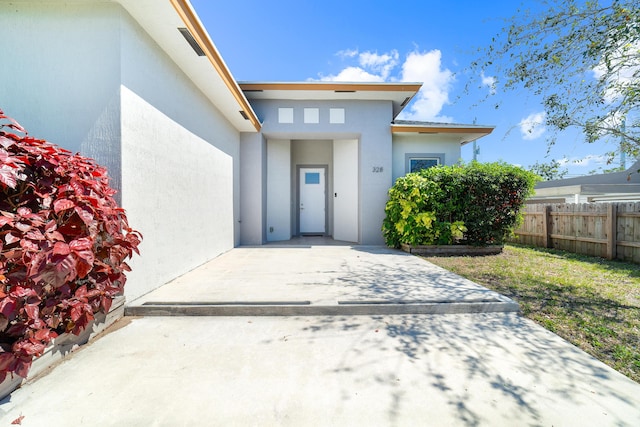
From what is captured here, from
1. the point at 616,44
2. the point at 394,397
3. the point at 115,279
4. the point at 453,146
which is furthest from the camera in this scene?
the point at 453,146

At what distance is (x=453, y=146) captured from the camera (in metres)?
7.81

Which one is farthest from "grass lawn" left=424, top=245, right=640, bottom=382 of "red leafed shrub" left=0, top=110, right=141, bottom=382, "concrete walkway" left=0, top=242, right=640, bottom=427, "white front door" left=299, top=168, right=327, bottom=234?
"white front door" left=299, top=168, right=327, bottom=234

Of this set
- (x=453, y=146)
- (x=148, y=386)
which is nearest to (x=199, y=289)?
(x=148, y=386)

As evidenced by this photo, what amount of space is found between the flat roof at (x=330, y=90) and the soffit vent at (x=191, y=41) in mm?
3172

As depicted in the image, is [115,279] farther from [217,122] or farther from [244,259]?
[217,122]

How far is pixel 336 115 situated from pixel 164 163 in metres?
4.94

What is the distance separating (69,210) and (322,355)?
88.3 inches

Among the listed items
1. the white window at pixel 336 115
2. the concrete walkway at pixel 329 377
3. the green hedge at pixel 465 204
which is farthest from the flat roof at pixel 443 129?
the concrete walkway at pixel 329 377

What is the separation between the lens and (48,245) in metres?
1.62

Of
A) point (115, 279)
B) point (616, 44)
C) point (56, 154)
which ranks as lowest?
point (115, 279)

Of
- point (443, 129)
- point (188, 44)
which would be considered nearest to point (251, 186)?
point (188, 44)

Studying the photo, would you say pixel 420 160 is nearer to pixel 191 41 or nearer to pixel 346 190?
pixel 346 190

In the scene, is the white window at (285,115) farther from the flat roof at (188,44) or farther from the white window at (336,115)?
the flat roof at (188,44)

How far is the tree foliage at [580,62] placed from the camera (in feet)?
9.20
